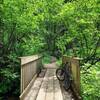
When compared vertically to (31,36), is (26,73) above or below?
below

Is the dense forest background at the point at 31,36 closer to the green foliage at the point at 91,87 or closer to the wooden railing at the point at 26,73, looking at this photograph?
the green foliage at the point at 91,87

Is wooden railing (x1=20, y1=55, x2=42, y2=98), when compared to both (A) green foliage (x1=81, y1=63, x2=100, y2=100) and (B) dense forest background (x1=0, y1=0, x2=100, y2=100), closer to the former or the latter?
(B) dense forest background (x1=0, y1=0, x2=100, y2=100)

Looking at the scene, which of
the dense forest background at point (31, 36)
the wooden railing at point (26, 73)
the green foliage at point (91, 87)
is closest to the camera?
the wooden railing at point (26, 73)

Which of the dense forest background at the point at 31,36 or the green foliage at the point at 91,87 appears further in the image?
the dense forest background at the point at 31,36

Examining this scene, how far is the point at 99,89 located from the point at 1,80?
4328mm

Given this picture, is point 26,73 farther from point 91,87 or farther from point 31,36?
point 31,36

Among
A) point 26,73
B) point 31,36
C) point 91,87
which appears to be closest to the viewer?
point 91,87

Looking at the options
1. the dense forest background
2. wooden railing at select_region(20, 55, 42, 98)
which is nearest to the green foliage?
the dense forest background

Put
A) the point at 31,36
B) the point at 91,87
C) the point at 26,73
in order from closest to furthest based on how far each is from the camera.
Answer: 1. the point at 91,87
2. the point at 26,73
3. the point at 31,36

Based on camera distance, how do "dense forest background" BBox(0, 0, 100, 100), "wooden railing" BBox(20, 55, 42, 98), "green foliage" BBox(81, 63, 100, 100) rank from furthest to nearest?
"dense forest background" BBox(0, 0, 100, 100), "green foliage" BBox(81, 63, 100, 100), "wooden railing" BBox(20, 55, 42, 98)

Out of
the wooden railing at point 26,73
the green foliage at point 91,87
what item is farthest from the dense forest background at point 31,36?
the wooden railing at point 26,73

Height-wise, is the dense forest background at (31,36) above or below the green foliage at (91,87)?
above

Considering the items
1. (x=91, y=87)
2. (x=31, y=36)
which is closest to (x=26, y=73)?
(x=91, y=87)

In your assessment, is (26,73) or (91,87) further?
(26,73)
